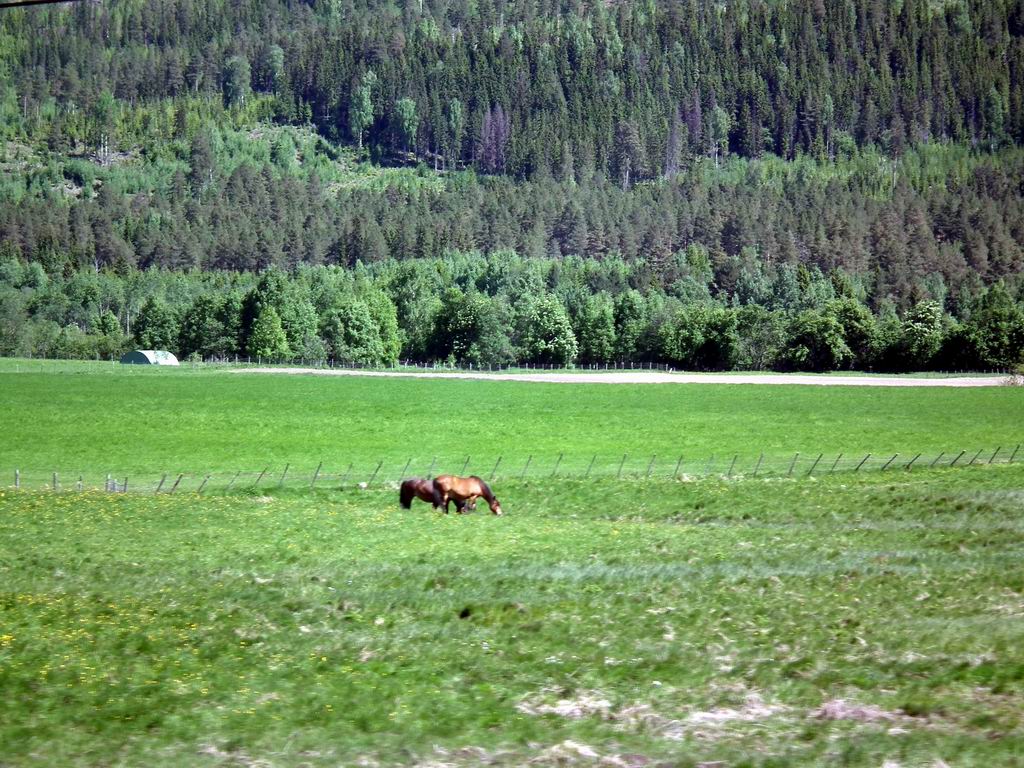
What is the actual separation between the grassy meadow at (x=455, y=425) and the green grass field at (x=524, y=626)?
41.9 feet

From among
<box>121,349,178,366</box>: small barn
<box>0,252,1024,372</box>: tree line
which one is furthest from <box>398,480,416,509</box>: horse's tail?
<box>0,252,1024,372</box>: tree line

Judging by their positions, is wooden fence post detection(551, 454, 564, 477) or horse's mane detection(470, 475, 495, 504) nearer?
horse's mane detection(470, 475, 495, 504)

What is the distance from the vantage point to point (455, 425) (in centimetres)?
7244

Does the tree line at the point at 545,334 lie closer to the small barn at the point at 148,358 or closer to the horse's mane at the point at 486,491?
the small barn at the point at 148,358

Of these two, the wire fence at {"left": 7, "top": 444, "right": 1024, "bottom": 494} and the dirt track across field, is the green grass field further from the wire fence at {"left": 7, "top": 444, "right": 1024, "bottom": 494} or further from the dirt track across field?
the dirt track across field

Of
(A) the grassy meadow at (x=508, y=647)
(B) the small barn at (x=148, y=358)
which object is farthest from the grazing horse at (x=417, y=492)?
(B) the small barn at (x=148, y=358)

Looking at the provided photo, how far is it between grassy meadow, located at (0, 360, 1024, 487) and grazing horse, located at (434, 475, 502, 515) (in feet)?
43.1

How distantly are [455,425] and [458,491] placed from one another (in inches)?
1413

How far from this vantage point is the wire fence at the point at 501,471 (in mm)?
44656

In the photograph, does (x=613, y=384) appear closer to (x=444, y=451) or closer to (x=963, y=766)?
(x=444, y=451)

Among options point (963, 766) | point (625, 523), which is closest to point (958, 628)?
point (963, 766)

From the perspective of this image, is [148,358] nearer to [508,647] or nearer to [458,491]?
[458,491]

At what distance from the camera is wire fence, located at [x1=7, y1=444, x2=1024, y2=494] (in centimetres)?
4466

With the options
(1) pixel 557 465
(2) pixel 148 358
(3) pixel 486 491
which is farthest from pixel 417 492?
(2) pixel 148 358
